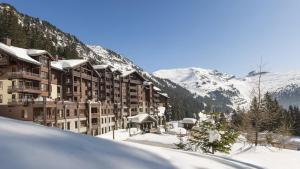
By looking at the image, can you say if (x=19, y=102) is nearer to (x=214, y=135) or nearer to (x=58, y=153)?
(x=214, y=135)

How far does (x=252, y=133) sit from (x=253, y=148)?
892 cm

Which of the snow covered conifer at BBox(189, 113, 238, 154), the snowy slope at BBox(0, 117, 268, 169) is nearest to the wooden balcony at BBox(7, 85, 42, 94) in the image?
the snow covered conifer at BBox(189, 113, 238, 154)

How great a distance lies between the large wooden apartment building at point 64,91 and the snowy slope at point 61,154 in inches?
1557

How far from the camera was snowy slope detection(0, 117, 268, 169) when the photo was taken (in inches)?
165

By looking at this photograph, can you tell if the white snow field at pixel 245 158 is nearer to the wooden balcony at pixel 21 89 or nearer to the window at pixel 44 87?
the wooden balcony at pixel 21 89

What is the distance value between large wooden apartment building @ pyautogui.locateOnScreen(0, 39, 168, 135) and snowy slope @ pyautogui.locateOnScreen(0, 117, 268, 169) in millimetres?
39558

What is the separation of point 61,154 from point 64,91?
2195 inches

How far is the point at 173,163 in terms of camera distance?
6688 millimetres

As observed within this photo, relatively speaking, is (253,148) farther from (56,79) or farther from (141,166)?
(56,79)

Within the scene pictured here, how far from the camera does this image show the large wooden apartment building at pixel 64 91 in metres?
44.1

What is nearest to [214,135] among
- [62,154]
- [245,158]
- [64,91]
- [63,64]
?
[245,158]

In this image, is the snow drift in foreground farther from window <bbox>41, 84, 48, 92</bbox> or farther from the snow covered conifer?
window <bbox>41, 84, 48, 92</bbox>

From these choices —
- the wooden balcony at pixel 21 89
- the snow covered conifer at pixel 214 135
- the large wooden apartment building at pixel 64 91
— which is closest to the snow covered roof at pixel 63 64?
the large wooden apartment building at pixel 64 91

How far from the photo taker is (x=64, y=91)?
193 ft
